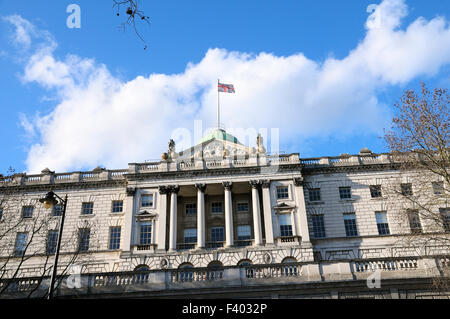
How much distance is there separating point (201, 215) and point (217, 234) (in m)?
3.24

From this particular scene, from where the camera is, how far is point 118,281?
24.0 metres

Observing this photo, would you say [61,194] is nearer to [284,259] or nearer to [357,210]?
[284,259]

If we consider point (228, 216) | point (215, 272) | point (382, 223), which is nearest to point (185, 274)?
point (215, 272)

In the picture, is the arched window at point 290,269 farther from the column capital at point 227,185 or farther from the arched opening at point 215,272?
the column capital at point 227,185

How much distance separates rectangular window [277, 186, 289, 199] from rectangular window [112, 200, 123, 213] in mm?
16906

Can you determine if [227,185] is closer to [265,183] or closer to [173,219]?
[265,183]

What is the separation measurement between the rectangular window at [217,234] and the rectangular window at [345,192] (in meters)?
13.1

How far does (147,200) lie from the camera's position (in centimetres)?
4144

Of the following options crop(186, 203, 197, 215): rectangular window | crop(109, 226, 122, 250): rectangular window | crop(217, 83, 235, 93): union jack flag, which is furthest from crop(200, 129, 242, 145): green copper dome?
crop(109, 226, 122, 250): rectangular window
